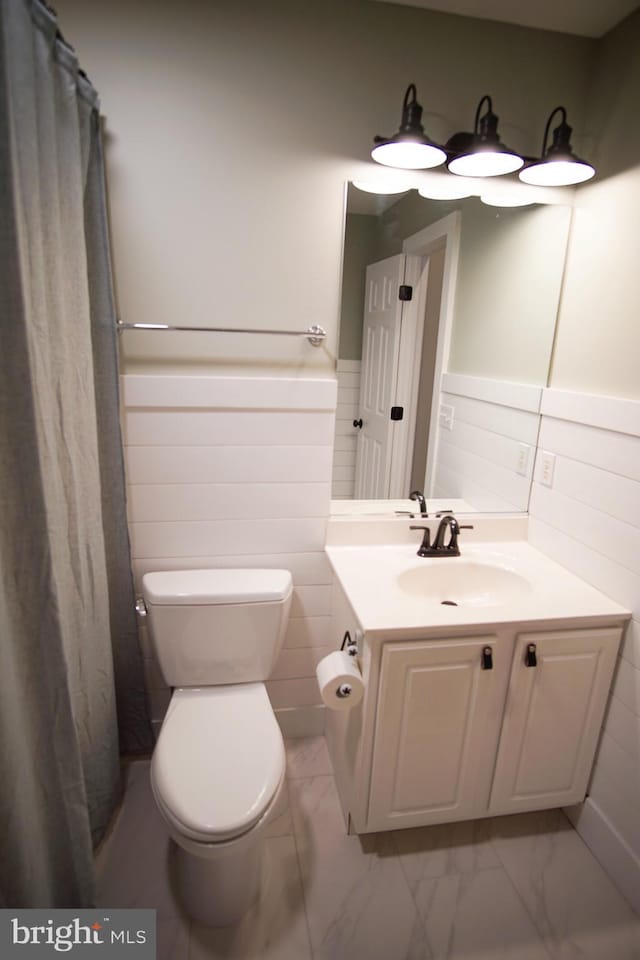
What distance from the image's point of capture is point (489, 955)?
135 cm

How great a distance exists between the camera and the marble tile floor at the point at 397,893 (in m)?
1.36

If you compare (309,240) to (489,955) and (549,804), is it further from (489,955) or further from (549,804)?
(489,955)

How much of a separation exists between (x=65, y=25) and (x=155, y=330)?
795mm

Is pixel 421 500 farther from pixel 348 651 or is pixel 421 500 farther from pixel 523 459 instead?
pixel 348 651

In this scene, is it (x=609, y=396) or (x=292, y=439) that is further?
(x=292, y=439)

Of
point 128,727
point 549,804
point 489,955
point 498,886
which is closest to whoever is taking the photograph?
point 489,955

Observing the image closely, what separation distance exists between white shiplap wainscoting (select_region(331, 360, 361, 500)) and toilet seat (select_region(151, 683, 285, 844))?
72 cm

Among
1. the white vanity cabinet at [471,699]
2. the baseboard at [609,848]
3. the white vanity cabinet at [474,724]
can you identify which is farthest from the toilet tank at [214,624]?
the baseboard at [609,848]

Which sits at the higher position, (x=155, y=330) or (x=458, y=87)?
(x=458, y=87)

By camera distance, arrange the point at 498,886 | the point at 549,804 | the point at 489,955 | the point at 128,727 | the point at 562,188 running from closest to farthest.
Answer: the point at 489,955
the point at 498,886
the point at 549,804
the point at 562,188
the point at 128,727

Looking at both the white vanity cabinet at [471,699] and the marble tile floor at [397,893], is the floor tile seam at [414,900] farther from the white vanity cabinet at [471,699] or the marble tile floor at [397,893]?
the white vanity cabinet at [471,699]

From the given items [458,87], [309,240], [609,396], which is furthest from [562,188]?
[309,240]

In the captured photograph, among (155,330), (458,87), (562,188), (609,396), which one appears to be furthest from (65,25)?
(609,396)

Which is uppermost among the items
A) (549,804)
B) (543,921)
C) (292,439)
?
(292,439)
